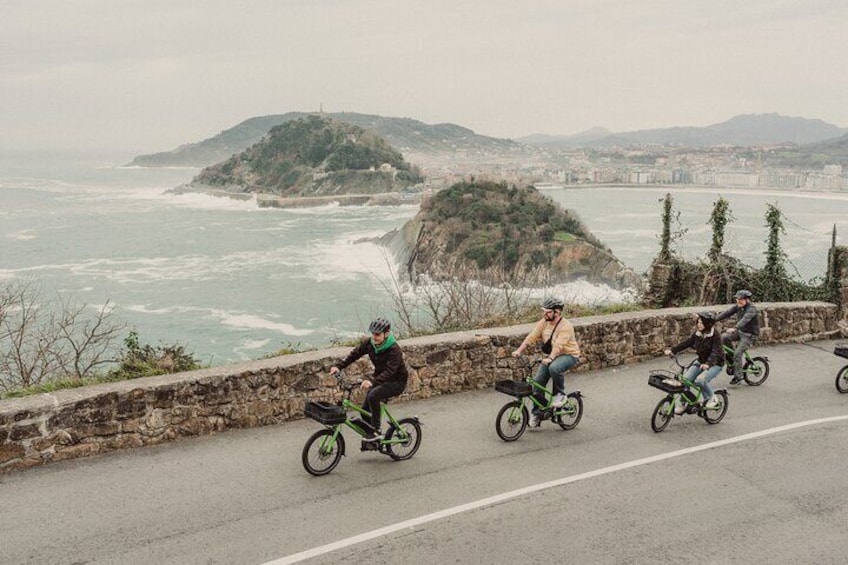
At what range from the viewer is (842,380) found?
11.0 m

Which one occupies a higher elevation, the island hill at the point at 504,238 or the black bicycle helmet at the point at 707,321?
the black bicycle helmet at the point at 707,321

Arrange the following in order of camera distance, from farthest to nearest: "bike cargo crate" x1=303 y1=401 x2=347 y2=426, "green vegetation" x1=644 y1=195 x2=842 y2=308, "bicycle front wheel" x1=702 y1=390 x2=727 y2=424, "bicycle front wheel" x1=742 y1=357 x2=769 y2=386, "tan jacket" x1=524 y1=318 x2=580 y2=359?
"green vegetation" x1=644 y1=195 x2=842 y2=308, "bicycle front wheel" x1=742 y1=357 x2=769 y2=386, "bicycle front wheel" x1=702 y1=390 x2=727 y2=424, "tan jacket" x1=524 y1=318 x2=580 y2=359, "bike cargo crate" x1=303 y1=401 x2=347 y2=426

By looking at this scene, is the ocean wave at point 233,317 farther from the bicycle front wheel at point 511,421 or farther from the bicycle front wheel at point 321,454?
the bicycle front wheel at point 321,454

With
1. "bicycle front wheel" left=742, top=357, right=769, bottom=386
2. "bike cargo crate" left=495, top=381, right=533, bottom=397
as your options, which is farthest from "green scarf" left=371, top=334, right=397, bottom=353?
"bicycle front wheel" left=742, top=357, right=769, bottom=386

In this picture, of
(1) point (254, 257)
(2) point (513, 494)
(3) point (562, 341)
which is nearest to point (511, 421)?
(3) point (562, 341)

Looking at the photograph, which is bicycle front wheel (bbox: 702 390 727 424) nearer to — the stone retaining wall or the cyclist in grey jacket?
the cyclist in grey jacket

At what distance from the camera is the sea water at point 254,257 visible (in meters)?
54.5

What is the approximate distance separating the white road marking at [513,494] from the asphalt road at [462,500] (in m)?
0.02

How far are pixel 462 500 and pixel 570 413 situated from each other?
2.63m

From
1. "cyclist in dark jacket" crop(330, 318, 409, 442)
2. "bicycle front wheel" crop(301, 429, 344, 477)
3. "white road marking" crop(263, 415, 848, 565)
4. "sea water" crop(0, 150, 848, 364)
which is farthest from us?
"sea water" crop(0, 150, 848, 364)

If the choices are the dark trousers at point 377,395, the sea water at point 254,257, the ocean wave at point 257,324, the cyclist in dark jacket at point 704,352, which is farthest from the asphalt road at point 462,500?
the ocean wave at point 257,324

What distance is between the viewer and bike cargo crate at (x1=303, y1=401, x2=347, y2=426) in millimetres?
6926

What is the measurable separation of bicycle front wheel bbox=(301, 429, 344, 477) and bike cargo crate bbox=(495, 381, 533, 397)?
2084 millimetres

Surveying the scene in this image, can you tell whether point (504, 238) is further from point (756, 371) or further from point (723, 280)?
point (756, 371)
